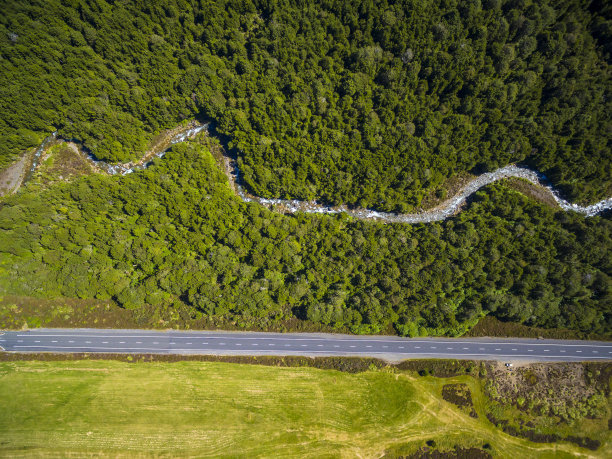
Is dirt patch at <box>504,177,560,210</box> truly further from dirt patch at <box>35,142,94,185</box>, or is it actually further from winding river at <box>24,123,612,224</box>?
dirt patch at <box>35,142,94,185</box>

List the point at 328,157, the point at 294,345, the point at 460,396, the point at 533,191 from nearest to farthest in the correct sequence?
1. the point at 328,157
2. the point at 460,396
3. the point at 294,345
4. the point at 533,191

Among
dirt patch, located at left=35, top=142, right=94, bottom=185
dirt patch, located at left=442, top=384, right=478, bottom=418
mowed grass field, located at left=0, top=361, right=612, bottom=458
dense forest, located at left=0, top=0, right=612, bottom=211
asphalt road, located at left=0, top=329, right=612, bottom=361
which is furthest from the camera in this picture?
asphalt road, located at left=0, top=329, right=612, bottom=361

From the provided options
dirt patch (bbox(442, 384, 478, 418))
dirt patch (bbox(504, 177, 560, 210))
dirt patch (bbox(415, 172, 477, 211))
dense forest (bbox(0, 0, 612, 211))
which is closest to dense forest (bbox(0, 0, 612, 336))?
dense forest (bbox(0, 0, 612, 211))

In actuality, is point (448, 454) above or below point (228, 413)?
below

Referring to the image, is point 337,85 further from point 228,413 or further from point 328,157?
point 228,413

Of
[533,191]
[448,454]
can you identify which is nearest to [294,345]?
[448,454]

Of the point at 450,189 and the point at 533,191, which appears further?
the point at 450,189

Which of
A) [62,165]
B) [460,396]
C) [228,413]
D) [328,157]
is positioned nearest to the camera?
[228,413]
